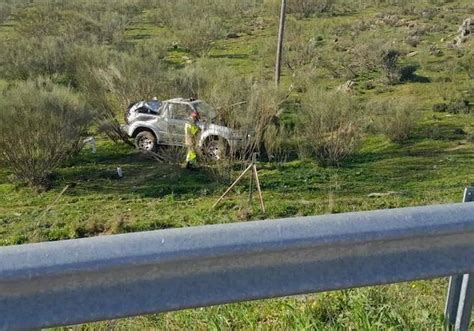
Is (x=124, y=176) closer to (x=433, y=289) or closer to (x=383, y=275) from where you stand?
(x=433, y=289)

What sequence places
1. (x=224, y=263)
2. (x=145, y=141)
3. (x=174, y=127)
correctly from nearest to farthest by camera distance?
(x=224, y=263) < (x=174, y=127) < (x=145, y=141)

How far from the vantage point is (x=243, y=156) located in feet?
55.9

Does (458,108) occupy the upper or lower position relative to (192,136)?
lower

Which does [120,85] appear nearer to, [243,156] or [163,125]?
[163,125]

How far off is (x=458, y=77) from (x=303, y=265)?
29487 mm

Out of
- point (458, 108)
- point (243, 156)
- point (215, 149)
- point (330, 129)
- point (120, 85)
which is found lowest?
point (243, 156)

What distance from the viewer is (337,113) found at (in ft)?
60.0

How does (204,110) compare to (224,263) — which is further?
(204,110)

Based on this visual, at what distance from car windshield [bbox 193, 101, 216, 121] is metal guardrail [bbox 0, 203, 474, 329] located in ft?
48.9

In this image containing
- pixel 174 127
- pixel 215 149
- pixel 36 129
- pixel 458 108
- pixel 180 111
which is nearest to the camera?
pixel 36 129

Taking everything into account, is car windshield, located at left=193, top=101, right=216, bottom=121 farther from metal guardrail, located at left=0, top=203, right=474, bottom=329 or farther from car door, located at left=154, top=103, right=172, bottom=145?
metal guardrail, located at left=0, top=203, right=474, bottom=329

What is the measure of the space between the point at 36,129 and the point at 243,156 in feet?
19.0

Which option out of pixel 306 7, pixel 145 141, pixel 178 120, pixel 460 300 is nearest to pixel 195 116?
pixel 178 120

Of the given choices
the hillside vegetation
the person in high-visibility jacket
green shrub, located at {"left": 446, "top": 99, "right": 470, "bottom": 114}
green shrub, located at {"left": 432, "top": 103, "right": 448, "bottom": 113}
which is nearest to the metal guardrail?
the hillside vegetation
